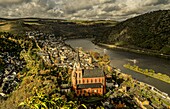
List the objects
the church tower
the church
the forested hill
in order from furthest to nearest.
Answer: the forested hill < the church tower < the church

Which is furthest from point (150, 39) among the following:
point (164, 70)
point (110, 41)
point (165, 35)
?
point (164, 70)

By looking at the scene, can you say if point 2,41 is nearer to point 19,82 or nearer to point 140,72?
point 19,82

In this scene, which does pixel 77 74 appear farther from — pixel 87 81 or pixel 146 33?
pixel 146 33

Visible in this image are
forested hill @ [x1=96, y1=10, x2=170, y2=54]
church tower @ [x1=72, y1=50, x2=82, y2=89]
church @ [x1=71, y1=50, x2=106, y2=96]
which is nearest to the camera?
church @ [x1=71, y1=50, x2=106, y2=96]

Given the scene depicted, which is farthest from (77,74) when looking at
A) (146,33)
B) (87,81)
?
(146,33)

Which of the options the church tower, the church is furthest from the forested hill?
the church tower

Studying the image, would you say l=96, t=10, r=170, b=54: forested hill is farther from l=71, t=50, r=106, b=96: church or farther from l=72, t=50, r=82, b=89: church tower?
l=72, t=50, r=82, b=89: church tower
